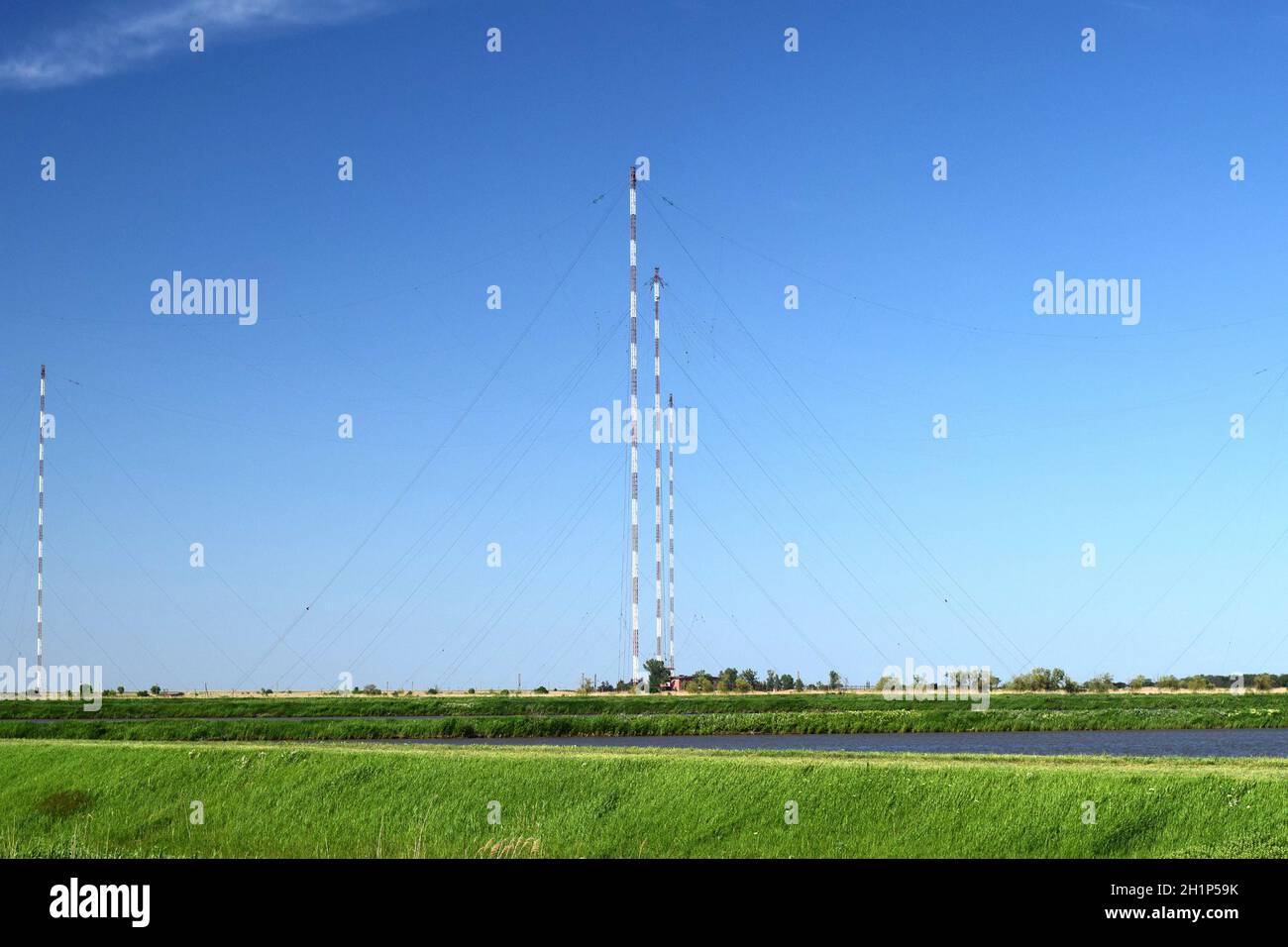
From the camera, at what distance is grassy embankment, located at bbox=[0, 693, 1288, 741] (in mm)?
70250

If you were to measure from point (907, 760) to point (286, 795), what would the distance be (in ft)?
60.5

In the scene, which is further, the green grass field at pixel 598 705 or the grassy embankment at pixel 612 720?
the green grass field at pixel 598 705

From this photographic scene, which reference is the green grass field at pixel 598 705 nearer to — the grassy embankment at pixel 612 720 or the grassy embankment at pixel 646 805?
the grassy embankment at pixel 612 720

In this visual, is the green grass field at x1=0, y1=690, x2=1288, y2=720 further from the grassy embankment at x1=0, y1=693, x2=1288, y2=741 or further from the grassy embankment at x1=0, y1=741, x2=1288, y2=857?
the grassy embankment at x1=0, y1=741, x2=1288, y2=857

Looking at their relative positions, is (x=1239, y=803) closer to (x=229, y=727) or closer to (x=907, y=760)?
(x=907, y=760)

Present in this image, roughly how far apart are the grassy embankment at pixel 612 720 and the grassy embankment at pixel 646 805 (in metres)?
26.2

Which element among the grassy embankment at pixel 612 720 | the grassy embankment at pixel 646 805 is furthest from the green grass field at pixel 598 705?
the grassy embankment at pixel 646 805

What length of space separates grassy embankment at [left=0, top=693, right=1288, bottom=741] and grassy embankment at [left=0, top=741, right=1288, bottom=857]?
86.0ft

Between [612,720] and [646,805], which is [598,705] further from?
[646,805]

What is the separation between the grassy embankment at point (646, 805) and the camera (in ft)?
102

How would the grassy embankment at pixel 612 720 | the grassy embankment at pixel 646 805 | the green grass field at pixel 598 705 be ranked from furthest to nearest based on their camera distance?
the green grass field at pixel 598 705, the grassy embankment at pixel 612 720, the grassy embankment at pixel 646 805

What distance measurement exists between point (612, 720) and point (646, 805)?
124 ft

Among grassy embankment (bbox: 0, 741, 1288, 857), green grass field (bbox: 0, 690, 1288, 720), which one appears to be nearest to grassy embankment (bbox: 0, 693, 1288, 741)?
green grass field (bbox: 0, 690, 1288, 720)

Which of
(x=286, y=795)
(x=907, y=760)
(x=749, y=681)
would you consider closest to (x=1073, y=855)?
(x=907, y=760)
